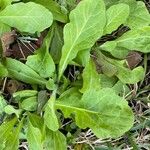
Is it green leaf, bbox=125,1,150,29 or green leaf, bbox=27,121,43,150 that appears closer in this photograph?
green leaf, bbox=27,121,43,150

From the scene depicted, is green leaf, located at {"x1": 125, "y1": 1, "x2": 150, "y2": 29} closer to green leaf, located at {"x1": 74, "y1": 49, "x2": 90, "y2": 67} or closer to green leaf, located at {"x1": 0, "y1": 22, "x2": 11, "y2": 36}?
green leaf, located at {"x1": 74, "y1": 49, "x2": 90, "y2": 67}

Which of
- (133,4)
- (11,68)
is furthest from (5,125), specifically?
(133,4)

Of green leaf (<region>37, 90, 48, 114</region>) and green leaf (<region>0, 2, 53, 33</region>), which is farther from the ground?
green leaf (<region>0, 2, 53, 33</region>)

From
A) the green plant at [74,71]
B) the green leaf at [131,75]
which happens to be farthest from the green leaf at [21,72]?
the green leaf at [131,75]

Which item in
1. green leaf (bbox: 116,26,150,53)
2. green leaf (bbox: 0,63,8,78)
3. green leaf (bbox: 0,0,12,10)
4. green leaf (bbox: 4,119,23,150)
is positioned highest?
green leaf (bbox: 0,0,12,10)

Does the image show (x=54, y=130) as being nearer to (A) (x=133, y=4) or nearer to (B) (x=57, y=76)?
(B) (x=57, y=76)

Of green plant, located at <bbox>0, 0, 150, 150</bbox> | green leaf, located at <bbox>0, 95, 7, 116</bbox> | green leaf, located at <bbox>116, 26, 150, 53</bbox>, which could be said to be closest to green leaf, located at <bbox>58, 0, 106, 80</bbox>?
green plant, located at <bbox>0, 0, 150, 150</bbox>
